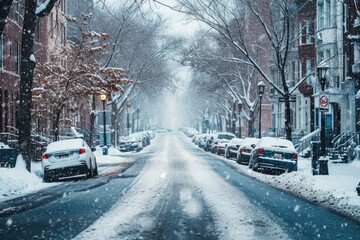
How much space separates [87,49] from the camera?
3444cm

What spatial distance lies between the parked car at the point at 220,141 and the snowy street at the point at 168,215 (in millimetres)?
27421

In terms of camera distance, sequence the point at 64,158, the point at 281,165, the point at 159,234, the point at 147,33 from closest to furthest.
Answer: the point at 159,234
the point at 64,158
the point at 281,165
the point at 147,33

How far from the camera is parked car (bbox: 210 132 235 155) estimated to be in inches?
1699

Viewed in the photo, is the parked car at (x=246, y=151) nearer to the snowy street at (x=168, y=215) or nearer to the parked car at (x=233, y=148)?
the parked car at (x=233, y=148)

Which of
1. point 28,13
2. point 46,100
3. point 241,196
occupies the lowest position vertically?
point 241,196

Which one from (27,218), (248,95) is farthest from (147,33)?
(27,218)

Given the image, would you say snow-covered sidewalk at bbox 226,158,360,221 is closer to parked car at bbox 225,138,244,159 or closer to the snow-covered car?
the snow-covered car

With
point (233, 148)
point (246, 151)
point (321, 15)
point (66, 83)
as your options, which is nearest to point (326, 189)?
point (246, 151)

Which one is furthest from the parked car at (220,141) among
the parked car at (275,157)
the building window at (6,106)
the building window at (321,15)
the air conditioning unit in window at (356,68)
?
the parked car at (275,157)

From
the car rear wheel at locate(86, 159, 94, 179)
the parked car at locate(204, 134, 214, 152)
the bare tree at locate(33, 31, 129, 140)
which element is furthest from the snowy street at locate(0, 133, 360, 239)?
the parked car at locate(204, 134, 214, 152)

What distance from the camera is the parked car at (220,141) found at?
1699 inches

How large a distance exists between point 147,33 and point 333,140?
70.2 ft

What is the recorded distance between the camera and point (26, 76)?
66.9ft

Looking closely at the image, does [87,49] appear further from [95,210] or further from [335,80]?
[95,210]
